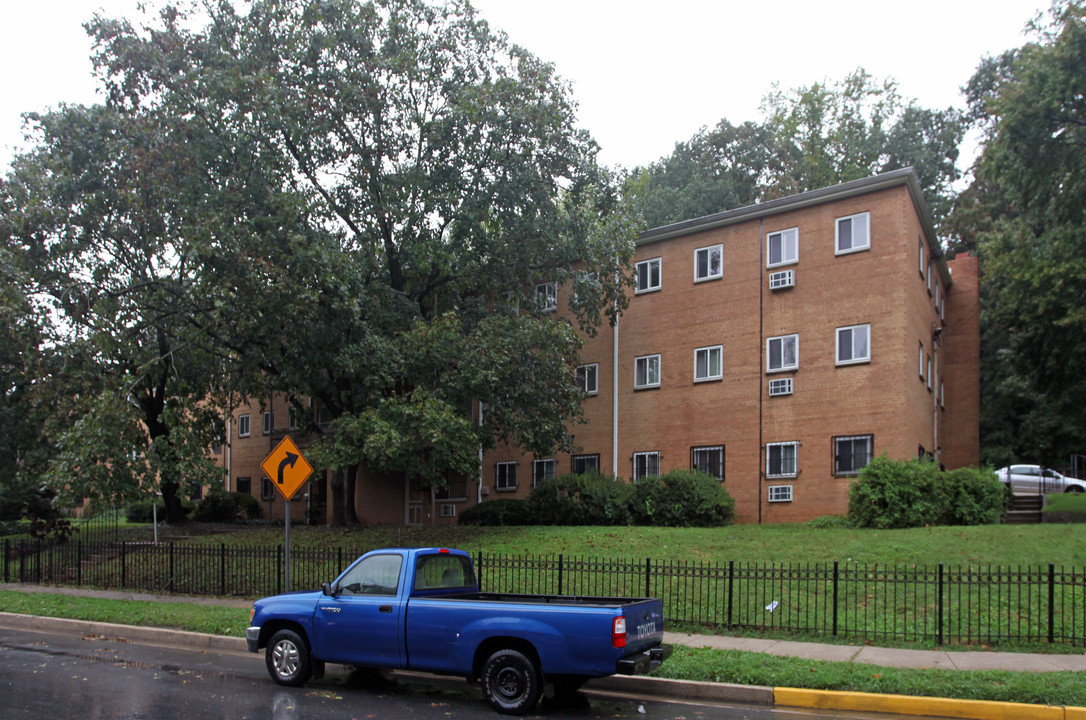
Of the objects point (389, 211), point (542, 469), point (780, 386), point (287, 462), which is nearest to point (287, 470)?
point (287, 462)

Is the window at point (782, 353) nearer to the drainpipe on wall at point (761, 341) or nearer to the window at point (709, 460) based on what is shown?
the drainpipe on wall at point (761, 341)

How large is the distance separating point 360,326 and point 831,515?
13.5 metres

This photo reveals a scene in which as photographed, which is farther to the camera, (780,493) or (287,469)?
(780,493)

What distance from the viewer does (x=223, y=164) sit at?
78.9 feet

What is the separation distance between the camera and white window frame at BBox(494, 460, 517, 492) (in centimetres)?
3281

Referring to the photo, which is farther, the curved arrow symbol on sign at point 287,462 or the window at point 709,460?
the window at point 709,460

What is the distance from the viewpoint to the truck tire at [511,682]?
353 inches

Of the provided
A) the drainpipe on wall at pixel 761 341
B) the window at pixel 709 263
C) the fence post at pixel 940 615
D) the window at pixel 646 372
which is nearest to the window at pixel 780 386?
the drainpipe on wall at pixel 761 341

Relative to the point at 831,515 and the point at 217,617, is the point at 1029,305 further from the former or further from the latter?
the point at 217,617

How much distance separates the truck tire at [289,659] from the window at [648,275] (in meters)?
21.1

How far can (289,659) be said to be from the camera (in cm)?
1054

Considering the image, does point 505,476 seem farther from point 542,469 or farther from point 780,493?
point 780,493

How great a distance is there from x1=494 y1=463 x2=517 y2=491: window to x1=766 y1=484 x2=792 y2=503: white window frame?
390 inches

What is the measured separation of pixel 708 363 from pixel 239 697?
67.3 feet
